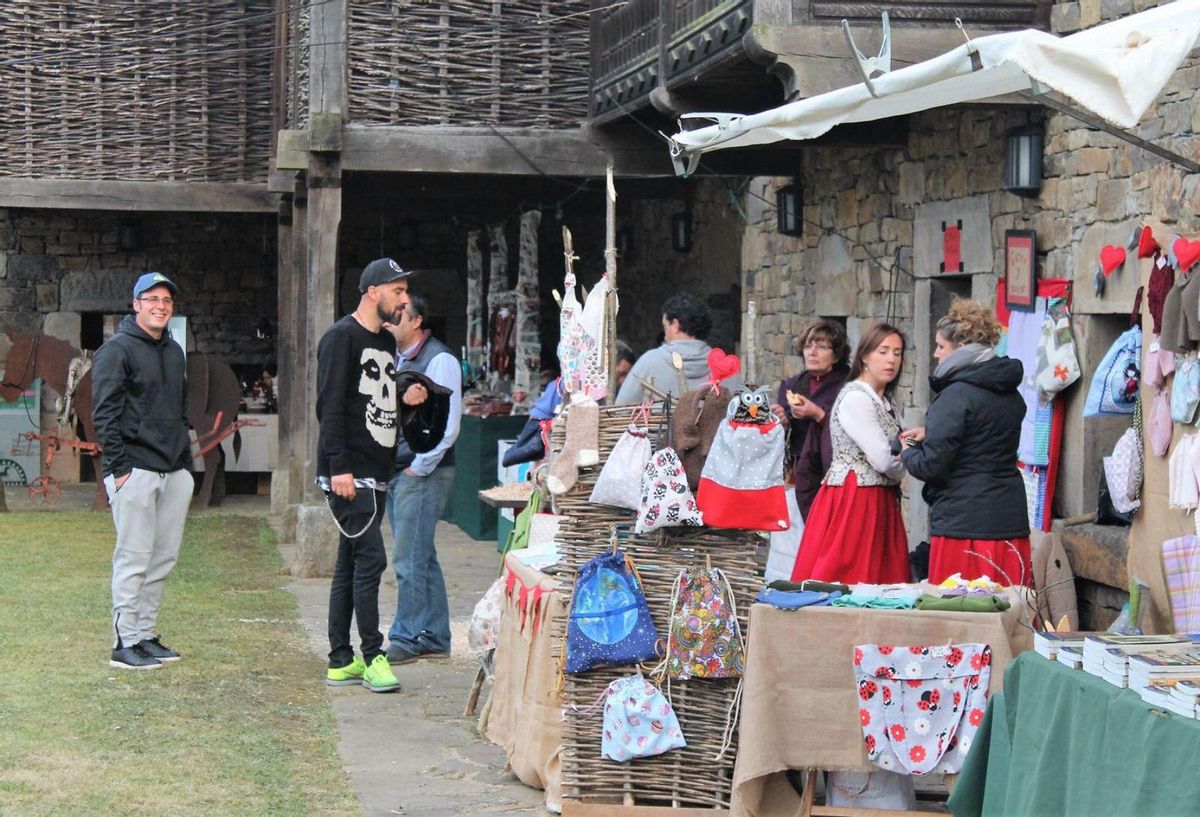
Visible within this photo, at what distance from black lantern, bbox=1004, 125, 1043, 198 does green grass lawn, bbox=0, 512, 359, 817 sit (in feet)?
13.5

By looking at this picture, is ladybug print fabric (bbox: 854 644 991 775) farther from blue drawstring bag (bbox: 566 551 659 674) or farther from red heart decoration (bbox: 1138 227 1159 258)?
red heart decoration (bbox: 1138 227 1159 258)

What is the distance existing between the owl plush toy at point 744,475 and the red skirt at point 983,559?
41.6 inches

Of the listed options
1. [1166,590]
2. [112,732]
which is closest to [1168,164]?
[1166,590]

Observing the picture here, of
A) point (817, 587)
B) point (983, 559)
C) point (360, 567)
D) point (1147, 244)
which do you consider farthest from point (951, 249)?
point (817, 587)

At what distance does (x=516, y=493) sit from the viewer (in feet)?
26.1

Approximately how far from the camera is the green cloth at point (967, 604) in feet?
16.3

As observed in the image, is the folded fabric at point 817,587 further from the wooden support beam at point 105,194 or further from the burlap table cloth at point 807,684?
the wooden support beam at point 105,194

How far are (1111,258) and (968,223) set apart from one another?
1745 mm

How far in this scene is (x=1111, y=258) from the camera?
7.01 meters

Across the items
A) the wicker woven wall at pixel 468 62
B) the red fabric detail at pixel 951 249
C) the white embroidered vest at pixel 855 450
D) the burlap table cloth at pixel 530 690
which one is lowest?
the burlap table cloth at pixel 530 690

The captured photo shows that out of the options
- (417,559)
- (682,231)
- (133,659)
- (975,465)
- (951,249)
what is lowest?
(133,659)

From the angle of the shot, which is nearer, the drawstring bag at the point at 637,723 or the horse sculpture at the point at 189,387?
the drawstring bag at the point at 637,723

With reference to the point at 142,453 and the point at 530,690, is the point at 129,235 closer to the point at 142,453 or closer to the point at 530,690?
the point at 142,453

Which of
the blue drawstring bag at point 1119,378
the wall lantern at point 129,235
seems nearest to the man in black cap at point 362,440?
the blue drawstring bag at point 1119,378
